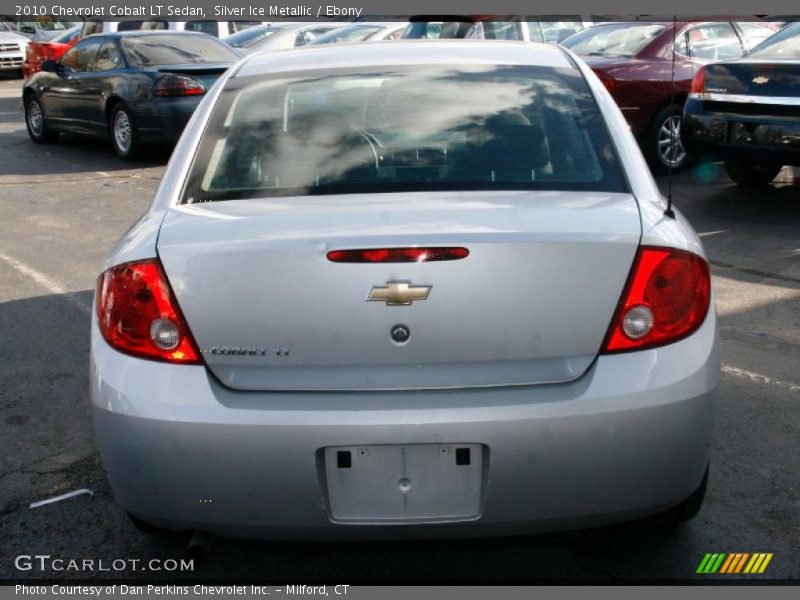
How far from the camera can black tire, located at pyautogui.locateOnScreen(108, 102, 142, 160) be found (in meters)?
12.8

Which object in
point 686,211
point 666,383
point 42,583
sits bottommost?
point 686,211

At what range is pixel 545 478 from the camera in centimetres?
280

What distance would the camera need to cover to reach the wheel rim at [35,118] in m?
14.9

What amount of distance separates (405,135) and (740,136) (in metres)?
5.92

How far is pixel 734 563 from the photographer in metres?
3.39

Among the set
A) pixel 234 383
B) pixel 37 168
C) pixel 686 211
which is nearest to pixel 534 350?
pixel 234 383

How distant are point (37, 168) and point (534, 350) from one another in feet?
36.9

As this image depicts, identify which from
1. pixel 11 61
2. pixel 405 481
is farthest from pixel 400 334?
pixel 11 61

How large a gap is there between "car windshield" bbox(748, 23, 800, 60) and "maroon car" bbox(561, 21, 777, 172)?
1.11 metres

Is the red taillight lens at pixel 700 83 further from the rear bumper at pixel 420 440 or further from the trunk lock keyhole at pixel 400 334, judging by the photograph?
the trunk lock keyhole at pixel 400 334

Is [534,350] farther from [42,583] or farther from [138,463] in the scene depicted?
[42,583]

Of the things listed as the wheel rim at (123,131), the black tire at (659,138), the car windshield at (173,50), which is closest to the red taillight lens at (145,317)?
the black tire at (659,138)

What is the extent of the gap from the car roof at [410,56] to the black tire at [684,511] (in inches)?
62.0

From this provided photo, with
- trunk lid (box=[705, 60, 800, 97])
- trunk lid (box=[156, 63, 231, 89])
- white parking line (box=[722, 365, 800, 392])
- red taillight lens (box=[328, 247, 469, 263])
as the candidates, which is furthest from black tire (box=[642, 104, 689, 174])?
red taillight lens (box=[328, 247, 469, 263])
